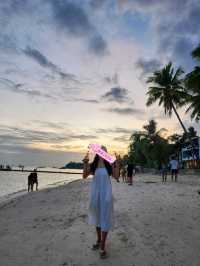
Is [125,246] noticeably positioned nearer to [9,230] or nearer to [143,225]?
[143,225]

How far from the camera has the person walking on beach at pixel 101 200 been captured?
5793mm

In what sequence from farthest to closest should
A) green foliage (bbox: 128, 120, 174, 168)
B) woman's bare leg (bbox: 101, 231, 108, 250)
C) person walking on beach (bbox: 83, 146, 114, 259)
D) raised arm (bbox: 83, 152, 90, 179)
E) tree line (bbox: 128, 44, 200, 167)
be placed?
green foliage (bbox: 128, 120, 174, 168), tree line (bbox: 128, 44, 200, 167), raised arm (bbox: 83, 152, 90, 179), person walking on beach (bbox: 83, 146, 114, 259), woman's bare leg (bbox: 101, 231, 108, 250)

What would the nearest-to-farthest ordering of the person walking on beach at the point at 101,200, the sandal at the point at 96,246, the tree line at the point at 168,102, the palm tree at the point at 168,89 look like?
1. the person walking on beach at the point at 101,200
2. the sandal at the point at 96,246
3. the tree line at the point at 168,102
4. the palm tree at the point at 168,89

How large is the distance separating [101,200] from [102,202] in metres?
0.04

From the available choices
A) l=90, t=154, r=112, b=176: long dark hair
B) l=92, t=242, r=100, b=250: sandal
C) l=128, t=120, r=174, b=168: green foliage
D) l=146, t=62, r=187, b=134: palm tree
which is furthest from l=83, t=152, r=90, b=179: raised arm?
l=128, t=120, r=174, b=168: green foliage

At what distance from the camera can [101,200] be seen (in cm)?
585

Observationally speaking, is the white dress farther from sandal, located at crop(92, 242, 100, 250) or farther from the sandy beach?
the sandy beach

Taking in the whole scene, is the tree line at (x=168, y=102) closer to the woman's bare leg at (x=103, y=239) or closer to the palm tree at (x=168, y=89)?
the palm tree at (x=168, y=89)

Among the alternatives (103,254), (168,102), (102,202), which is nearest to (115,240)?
(103,254)

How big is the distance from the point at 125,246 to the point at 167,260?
1.01 meters

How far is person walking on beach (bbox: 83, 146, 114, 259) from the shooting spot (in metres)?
5.79

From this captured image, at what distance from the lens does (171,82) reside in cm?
3694

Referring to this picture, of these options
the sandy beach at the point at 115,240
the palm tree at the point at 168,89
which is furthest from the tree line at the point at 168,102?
the sandy beach at the point at 115,240

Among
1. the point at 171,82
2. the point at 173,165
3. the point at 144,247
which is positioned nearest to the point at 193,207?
the point at 144,247
